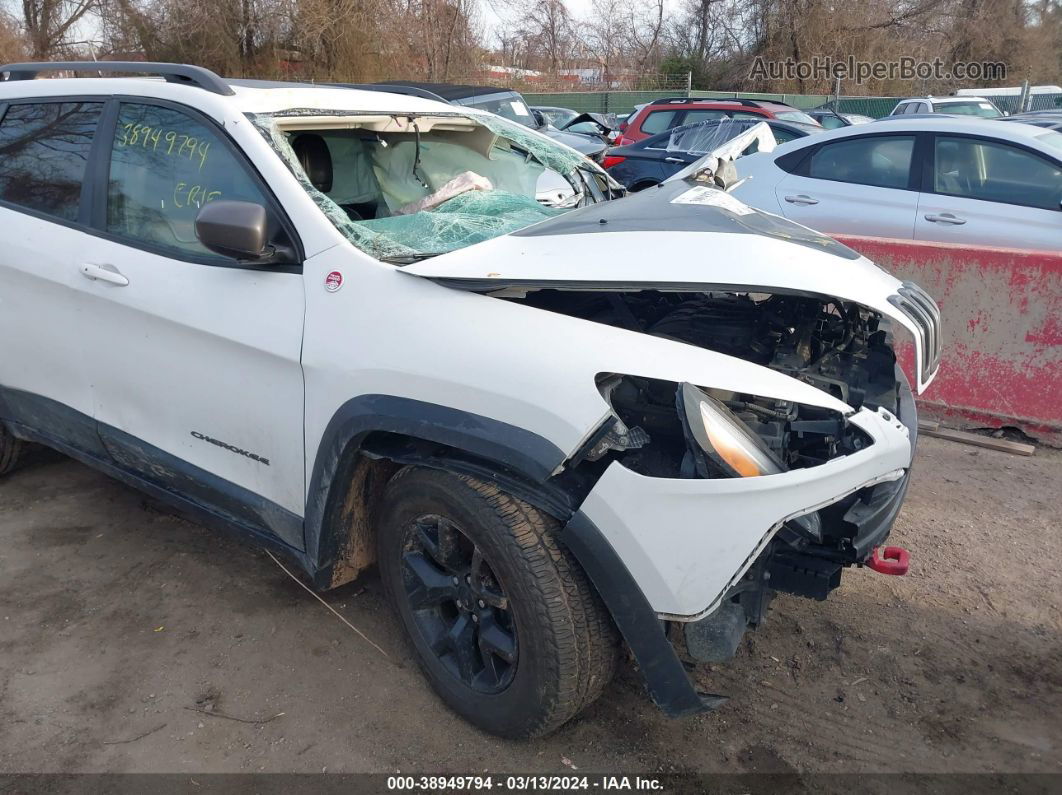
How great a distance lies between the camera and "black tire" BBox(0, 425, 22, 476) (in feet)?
13.1

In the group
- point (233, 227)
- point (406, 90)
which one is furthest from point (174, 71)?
point (406, 90)

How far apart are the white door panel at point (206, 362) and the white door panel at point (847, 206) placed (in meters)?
4.87

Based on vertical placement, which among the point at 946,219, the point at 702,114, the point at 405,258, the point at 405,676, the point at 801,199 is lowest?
the point at 405,676

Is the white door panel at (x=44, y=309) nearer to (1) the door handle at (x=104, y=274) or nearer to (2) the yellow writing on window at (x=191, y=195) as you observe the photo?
(1) the door handle at (x=104, y=274)

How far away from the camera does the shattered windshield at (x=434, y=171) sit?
2.96 m

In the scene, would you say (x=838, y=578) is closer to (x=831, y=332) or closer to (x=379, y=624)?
(x=831, y=332)

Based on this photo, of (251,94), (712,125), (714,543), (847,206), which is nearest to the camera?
(714,543)

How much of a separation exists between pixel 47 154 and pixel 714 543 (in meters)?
3.10

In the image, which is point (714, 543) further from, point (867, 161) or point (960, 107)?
point (960, 107)

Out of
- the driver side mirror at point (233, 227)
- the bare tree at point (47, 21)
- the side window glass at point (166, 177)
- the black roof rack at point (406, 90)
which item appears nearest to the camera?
the driver side mirror at point (233, 227)

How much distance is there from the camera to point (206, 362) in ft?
9.11

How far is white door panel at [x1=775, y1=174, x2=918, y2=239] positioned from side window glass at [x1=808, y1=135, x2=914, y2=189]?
68mm

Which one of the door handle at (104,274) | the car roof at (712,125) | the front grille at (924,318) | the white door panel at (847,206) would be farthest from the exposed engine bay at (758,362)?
the car roof at (712,125)

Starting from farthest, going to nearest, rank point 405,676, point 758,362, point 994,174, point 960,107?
1. point 960,107
2. point 994,174
3. point 405,676
4. point 758,362
